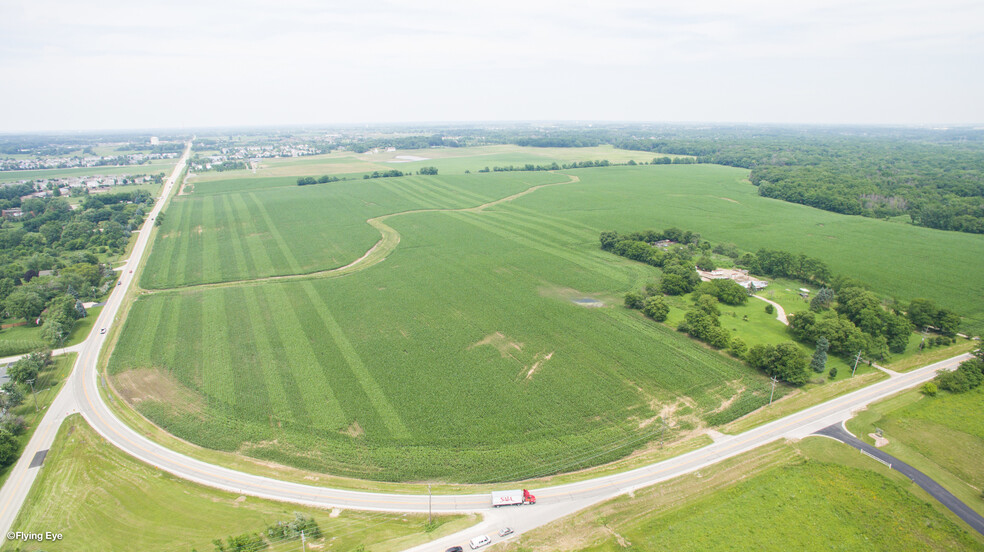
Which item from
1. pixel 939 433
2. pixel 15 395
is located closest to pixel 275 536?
pixel 15 395

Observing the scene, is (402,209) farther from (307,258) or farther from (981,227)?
(981,227)

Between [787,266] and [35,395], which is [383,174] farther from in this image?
[787,266]

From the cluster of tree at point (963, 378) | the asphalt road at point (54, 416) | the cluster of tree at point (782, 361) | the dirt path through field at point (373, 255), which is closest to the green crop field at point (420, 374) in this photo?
A: the cluster of tree at point (782, 361)

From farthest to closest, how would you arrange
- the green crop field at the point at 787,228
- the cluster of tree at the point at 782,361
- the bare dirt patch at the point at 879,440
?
1. the green crop field at the point at 787,228
2. the cluster of tree at the point at 782,361
3. the bare dirt patch at the point at 879,440

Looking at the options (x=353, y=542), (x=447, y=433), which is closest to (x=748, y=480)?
(x=447, y=433)

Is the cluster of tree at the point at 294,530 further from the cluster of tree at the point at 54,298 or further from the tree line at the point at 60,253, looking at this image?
the tree line at the point at 60,253

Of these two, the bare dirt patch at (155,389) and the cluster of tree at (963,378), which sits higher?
the cluster of tree at (963,378)
